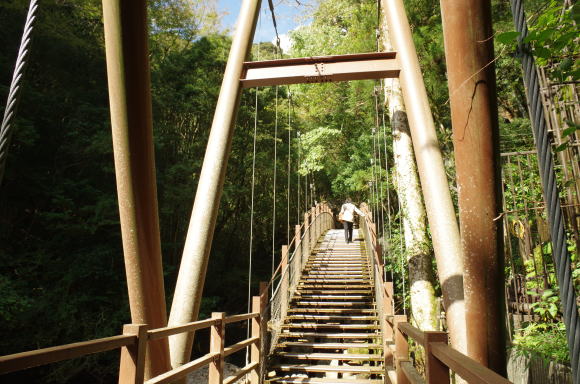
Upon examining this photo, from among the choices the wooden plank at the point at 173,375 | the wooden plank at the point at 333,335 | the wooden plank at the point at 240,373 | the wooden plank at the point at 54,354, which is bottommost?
the wooden plank at the point at 333,335

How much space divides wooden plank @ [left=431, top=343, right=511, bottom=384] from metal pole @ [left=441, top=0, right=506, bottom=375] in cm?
8

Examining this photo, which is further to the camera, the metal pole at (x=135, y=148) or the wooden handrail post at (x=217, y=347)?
the wooden handrail post at (x=217, y=347)

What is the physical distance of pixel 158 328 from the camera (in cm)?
205

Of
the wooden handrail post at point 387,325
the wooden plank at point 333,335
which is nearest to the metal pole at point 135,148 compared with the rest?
the wooden handrail post at point 387,325

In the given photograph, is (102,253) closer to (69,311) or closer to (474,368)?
(69,311)

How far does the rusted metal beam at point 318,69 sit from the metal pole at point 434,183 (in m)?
0.26

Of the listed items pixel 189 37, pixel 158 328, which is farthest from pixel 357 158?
pixel 158 328

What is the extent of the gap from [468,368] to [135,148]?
1.69 meters

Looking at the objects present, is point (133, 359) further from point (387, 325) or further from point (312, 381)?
point (312, 381)

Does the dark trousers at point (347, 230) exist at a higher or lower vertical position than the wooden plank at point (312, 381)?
higher

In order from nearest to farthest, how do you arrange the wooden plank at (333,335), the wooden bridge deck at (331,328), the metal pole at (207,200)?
the metal pole at (207,200) → the wooden bridge deck at (331,328) → the wooden plank at (333,335)

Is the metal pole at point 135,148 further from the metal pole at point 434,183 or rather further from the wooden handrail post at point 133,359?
the metal pole at point 434,183

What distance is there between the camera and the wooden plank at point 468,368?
2.56 feet

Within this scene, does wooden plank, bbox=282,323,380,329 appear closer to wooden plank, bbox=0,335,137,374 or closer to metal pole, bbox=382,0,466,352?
metal pole, bbox=382,0,466,352
